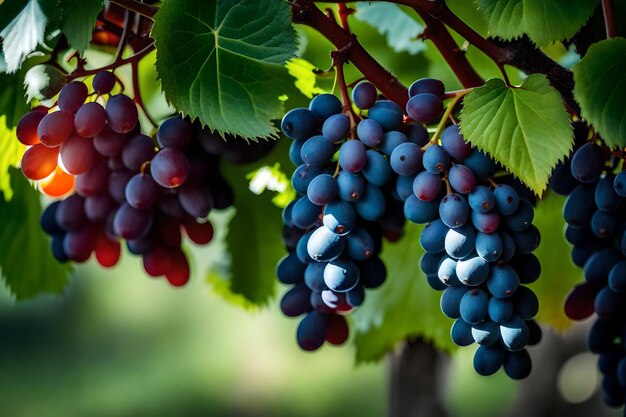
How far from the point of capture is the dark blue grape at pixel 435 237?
0.46 metres

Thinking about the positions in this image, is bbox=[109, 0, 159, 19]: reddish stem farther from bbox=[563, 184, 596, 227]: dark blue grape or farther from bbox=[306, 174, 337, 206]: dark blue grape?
bbox=[563, 184, 596, 227]: dark blue grape

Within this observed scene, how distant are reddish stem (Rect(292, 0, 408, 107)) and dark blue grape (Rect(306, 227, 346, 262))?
0.10 meters

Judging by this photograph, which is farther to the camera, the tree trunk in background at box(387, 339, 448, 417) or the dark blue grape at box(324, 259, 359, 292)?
the tree trunk in background at box(387, 339, 448, 417)

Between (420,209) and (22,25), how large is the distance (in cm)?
25

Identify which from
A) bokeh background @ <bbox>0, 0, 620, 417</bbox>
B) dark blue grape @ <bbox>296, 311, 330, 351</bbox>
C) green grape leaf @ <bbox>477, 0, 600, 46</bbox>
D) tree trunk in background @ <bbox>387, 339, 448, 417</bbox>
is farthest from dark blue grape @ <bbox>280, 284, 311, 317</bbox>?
bokeh background @ <bbox>0, 0, 620, 417</bbox>

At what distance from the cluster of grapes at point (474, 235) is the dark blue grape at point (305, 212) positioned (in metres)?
0.05

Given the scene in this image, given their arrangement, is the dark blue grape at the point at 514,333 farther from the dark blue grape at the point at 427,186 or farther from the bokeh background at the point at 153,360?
the bokeh background at the point at 153,360

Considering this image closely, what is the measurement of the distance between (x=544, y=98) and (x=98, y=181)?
311 millimetres

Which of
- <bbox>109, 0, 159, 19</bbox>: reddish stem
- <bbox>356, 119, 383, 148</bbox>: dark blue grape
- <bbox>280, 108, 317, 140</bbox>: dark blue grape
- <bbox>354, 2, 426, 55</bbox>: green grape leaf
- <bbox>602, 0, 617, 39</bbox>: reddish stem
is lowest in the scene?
<bbox>109, 0, 159, 19</bbox>: reddish stem

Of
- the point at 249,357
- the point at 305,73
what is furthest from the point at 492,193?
the point at 249,357

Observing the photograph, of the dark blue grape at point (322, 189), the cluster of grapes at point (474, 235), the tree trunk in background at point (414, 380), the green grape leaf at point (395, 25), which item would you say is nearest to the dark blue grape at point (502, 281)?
the cluster of grapes at point (474, 235)

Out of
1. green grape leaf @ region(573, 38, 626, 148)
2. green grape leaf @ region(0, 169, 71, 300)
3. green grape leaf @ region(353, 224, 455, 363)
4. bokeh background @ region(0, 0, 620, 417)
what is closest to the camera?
green grape leaf @ region(573, 38, 626, 148)

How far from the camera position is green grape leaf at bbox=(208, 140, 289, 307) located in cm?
67

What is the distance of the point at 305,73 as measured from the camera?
556 mm
